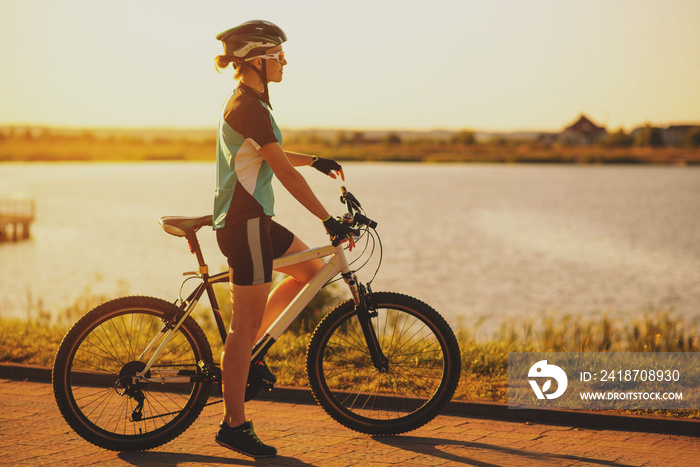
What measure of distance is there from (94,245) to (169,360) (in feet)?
118

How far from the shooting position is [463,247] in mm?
38062

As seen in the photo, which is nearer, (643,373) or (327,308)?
(643,373)

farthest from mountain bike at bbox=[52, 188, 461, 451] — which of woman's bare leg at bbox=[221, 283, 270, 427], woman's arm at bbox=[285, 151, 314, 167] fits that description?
woman's arm at bbox=[285, 151, 314, 167]

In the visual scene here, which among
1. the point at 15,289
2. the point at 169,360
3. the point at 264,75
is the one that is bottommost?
the point at 15,289

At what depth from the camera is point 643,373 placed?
22.5ft

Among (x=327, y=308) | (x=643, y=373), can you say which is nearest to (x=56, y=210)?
(x=327, y=308)

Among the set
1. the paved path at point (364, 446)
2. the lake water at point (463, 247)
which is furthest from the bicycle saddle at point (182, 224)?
the lake water at point (463, 247)

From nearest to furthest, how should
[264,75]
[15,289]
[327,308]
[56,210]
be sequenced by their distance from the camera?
[264,75], [327,308], [15,289], [56,210]

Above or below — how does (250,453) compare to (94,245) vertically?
above

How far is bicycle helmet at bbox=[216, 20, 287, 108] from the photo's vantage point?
4621 mm

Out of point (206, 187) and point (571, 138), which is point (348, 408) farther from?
point (571, 138)

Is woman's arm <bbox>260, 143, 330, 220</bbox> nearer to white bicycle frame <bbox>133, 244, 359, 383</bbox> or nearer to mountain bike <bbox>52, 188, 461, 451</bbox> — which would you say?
mountain bike <bbox>52, 188, 461, 451</bbox>

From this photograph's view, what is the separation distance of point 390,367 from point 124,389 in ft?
5.25

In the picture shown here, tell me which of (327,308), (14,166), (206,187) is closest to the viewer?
(327,308)
